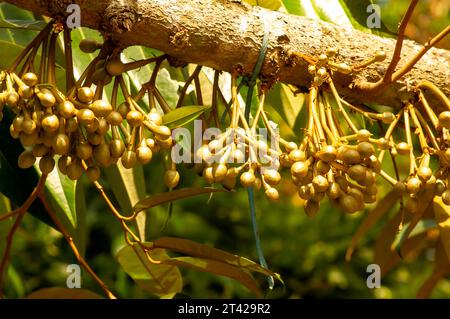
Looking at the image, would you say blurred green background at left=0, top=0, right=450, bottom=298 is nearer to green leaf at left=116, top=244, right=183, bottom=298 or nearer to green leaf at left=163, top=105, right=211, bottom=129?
green leaf at left=116, top=244, right=183, bottom=298

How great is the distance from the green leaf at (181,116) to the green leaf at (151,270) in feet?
0.90

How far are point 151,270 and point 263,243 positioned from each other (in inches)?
61.3

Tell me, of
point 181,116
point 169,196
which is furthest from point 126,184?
point 181,116

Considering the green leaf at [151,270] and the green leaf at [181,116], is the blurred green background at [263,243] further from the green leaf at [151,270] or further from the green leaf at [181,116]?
the green leaf at [181,116]

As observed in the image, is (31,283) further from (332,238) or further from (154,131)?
(154,131)

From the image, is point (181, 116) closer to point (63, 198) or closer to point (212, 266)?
point (212, 266)

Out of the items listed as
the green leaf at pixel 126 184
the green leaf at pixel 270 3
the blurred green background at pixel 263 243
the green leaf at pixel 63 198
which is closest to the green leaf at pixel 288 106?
the green leaf at pixel 270 3

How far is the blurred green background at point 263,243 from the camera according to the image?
2.86 m

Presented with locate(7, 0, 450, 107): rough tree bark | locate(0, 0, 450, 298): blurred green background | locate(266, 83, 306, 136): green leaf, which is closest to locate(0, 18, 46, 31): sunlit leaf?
locate(7, 0, 450, 107): rough tree bark

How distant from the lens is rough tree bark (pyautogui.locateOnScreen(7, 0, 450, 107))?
3.76ft
